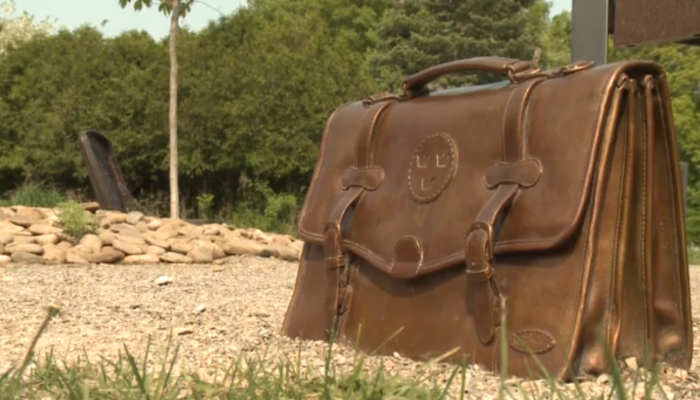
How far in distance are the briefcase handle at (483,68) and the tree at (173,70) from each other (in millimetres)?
9637

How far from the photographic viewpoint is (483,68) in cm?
260

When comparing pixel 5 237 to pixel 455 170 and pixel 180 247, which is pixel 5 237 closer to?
pixel 180 247

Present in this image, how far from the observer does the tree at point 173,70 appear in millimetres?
12504

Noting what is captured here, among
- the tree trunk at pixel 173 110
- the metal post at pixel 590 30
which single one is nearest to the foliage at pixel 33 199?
the tree trunk at pixel 173 110

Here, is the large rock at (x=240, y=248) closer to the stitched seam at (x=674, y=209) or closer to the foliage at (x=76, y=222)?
the foliage at (x=76, y=222)

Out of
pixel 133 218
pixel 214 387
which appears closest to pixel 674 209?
pixel 214 387

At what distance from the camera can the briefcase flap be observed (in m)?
2.21

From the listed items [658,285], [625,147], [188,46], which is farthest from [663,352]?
[188,46]

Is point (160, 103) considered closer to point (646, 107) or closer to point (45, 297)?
point (45, 297)

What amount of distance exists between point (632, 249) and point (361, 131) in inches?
36.3

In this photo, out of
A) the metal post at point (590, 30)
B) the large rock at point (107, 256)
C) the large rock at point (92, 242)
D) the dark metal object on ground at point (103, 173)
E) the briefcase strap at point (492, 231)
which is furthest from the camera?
the dark metal object on ground at point (103, 173)

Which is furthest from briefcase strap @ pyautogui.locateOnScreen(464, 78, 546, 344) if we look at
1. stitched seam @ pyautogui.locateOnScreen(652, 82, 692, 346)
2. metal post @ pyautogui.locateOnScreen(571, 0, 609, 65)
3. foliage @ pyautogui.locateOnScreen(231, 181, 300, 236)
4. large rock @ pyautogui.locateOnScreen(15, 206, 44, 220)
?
foliage @ pyautogui.locateOnScreen(231, 181, 300, 236)

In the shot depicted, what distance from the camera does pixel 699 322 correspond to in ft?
11.4

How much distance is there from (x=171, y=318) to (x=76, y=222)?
177 inches
